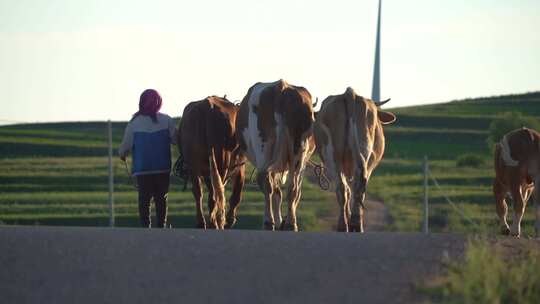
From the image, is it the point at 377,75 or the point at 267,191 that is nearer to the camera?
the point at 267,191

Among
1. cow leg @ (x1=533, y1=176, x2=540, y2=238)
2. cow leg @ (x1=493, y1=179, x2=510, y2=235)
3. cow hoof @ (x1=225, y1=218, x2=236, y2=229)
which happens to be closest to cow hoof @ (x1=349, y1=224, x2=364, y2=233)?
cow hoof @ (x1=225, y1=218, x2=236, y2=229)

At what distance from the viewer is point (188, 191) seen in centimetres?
6131

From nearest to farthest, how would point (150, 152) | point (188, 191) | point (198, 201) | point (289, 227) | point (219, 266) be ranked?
point (219, 266) → point (289, 227) → point (150, 152) → point (198, 201) → point (188, 191)

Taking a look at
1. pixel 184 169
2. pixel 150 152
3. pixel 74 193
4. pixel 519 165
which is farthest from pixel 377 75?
pixel 150 152

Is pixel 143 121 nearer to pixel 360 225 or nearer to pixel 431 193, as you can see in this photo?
pixel 360 225

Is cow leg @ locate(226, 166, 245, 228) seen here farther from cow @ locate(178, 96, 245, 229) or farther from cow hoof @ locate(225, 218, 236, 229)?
cow @ locate(178, 96, 245, 229)

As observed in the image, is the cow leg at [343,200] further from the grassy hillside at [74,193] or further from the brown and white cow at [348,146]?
the grassy hillside at [74,193]

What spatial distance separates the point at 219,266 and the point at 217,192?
21.4 feet

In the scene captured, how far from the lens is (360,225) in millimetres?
18469

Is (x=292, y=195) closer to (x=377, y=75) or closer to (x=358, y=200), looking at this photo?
(x=358, y=200)

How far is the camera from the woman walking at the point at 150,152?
20031mm

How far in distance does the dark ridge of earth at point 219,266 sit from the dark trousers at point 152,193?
4.04 meters

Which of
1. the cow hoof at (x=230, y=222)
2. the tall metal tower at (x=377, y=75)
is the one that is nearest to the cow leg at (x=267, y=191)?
the cow hoof at (x=230, y=222)

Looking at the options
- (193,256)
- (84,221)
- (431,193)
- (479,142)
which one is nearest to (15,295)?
(193,256)
